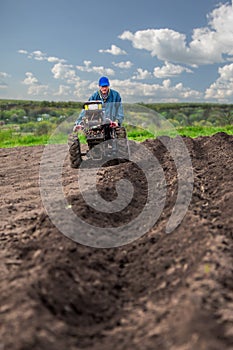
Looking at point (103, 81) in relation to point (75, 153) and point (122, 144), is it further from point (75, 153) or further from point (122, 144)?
point (75, 153)

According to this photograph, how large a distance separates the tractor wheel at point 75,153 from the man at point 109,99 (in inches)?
37.8

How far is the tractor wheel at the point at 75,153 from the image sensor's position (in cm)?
765

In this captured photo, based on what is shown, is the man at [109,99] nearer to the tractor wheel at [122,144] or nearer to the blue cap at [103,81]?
the blue cap at [103,81]

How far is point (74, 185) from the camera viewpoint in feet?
21.6

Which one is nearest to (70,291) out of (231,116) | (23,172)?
(23,172)

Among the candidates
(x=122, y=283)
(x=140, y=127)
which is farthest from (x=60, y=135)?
(x=122, y=283)

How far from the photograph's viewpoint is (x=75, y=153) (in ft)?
25.9

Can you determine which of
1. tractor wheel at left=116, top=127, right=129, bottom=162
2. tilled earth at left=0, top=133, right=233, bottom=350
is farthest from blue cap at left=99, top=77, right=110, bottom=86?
tilled earth at left=0, top=133, right=233, bottom=350

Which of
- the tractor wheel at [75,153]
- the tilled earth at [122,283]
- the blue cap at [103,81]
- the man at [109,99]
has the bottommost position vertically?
the tilled earth at [122,283]

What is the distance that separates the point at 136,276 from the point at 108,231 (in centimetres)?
98

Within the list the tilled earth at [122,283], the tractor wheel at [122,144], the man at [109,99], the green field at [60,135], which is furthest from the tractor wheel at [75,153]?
the green field at [60,135]

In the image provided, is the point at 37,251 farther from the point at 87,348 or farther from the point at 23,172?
the point at 23,172

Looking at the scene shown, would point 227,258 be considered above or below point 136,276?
above

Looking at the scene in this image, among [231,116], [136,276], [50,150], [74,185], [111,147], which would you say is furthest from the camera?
[231,116]
